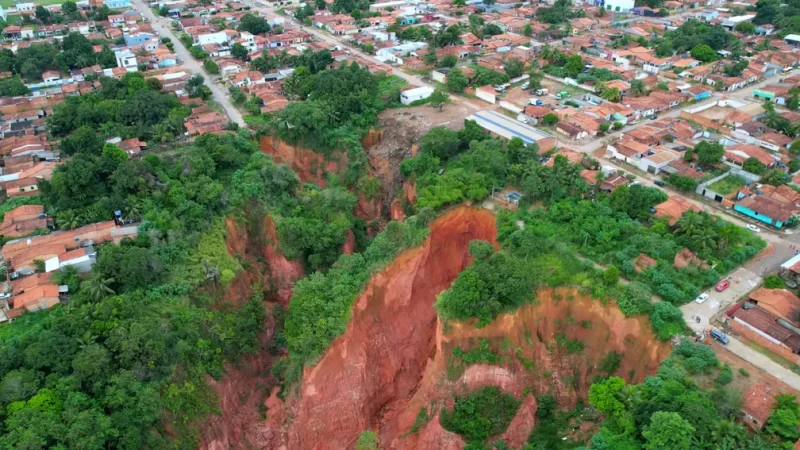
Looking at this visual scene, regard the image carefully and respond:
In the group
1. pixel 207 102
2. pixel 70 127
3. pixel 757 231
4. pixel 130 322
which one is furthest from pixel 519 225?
pixel 70 127

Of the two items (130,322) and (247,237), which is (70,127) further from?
(130,322)

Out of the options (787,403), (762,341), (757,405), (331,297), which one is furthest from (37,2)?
(787,403)

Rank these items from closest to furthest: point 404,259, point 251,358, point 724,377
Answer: point 724,377 < point 251,358 < point 404,259

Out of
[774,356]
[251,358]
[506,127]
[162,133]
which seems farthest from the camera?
[506,127]

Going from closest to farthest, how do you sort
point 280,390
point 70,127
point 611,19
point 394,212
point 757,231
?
point 280,390, point 757,231, point 394,212, point 70,127, point 611,19

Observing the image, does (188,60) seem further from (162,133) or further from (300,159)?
(300,159)

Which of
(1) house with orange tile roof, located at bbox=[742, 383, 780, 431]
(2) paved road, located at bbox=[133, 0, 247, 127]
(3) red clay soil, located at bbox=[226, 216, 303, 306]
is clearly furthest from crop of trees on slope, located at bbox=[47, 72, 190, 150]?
(1) house with orange tile roof, located at bbox=[742, 383, 780, 431]

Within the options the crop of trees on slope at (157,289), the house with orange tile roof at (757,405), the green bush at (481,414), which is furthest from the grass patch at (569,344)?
the crop of trees on slope at (157,289)
